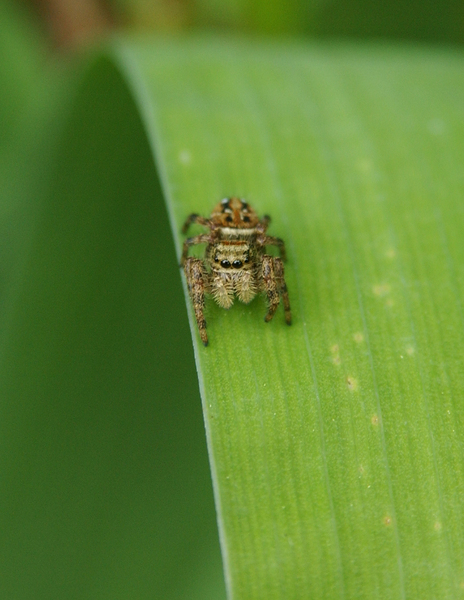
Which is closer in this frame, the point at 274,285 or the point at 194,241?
the point at 274,285

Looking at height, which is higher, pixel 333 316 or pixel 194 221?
pixel 194 221

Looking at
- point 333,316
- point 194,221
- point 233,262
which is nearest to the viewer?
point 333,316

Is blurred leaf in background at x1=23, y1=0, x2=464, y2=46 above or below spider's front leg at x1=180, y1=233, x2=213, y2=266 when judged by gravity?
above

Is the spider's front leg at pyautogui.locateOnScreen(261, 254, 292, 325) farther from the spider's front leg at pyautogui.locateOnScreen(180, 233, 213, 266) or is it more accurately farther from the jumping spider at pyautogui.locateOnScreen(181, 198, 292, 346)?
the spider's front leg at pyautogui.locateOnScreen(180, 233, 213, 266)

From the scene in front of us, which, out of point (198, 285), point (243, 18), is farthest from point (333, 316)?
point (243, 18)

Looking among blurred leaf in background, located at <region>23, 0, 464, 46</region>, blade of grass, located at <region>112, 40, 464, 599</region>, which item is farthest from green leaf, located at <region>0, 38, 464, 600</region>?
blurred leaf in background, located at <region>23, 0, 464, 46</region>

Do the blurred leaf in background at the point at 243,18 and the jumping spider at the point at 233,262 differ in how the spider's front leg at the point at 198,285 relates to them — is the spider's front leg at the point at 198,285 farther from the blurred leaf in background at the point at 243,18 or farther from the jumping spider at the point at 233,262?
the blurred leaf in background at the point at 243,18

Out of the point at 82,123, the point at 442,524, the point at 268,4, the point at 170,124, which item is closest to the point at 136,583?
the point at 442,524

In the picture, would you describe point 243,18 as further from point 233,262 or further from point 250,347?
point 250,347
